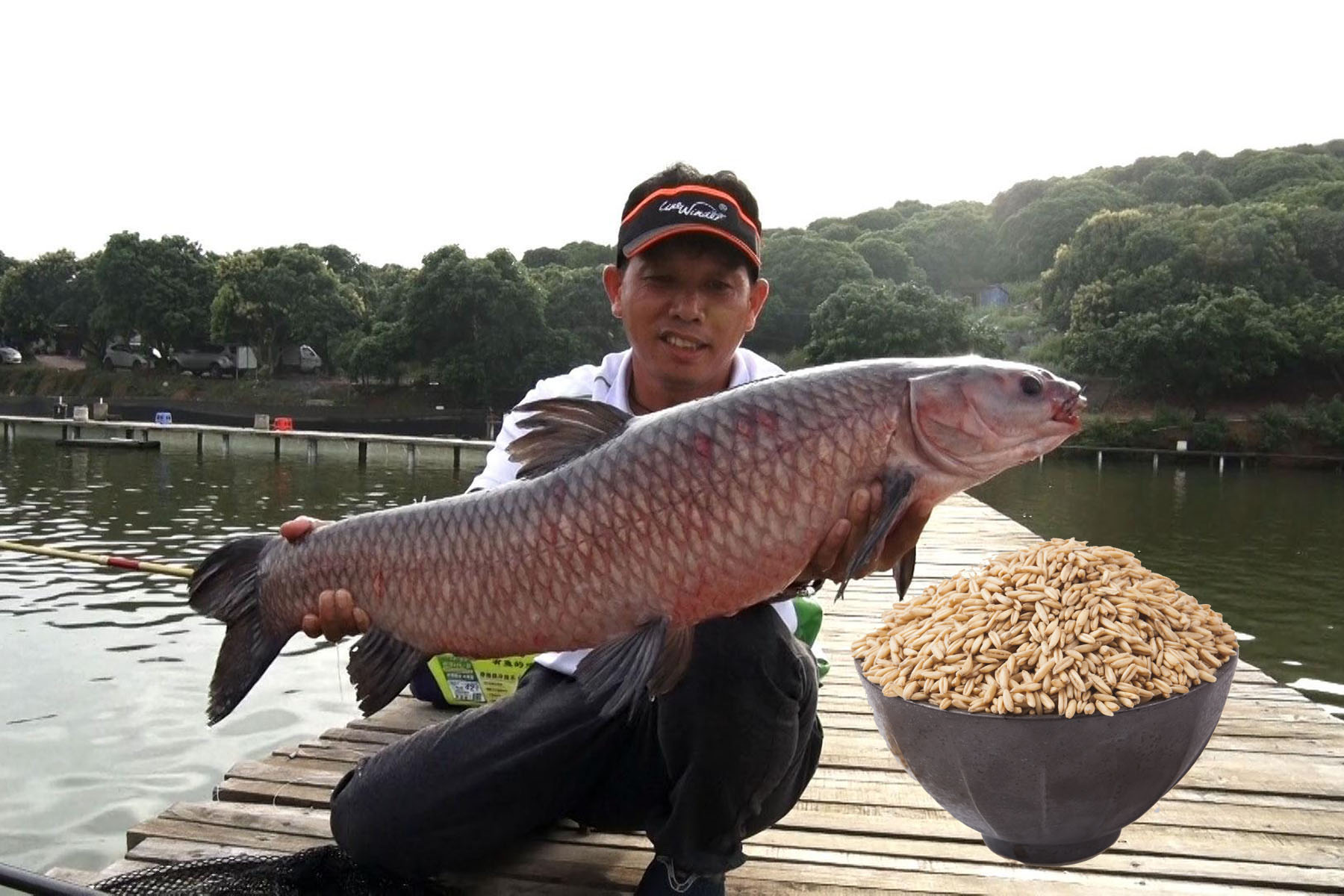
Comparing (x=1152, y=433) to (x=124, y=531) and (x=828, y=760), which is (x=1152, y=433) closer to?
(x=124, y=531)

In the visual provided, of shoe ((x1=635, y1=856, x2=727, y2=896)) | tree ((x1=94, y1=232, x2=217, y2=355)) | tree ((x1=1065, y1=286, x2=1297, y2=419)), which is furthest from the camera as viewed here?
tree ((x1=94, y1=232, x2=217, y2=355))

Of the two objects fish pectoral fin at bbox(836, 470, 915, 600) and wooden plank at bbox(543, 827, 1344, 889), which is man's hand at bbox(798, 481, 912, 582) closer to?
fish pectoral fin at bbox(836, 470, 915, 600)

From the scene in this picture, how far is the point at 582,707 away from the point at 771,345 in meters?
53.9

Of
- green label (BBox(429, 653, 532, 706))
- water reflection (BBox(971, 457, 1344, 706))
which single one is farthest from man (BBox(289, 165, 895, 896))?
water reflection (BBox(971, 457, 1344, 706))

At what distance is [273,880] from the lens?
8.80ft

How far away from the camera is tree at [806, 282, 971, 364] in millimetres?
42469

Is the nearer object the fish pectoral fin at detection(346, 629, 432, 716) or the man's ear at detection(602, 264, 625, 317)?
the fish pectoral fin at detection(346, 629, 432, 716)

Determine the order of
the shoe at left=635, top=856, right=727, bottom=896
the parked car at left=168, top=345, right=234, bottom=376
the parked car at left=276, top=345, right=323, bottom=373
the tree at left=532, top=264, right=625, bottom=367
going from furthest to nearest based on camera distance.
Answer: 1. the parked car at left=168, top=345, right=234, bottom=376
2. the parked car at left=276, top=345, right=323, bottom=373
3. the tree at left=532, top=264, right=625, bottom=367
4. the shoe at left=635, top=856, right=727, bottom=896

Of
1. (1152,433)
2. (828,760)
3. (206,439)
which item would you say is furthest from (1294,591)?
(206,439)

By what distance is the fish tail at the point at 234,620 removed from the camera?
8.48ft

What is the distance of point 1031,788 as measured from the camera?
87.1 inches

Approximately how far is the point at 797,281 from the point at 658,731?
5605cm

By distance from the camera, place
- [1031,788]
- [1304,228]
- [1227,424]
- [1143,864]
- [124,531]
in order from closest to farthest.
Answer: [1031,788]
[1143,864]
[124,531]
[1227,424]
[1304,228]

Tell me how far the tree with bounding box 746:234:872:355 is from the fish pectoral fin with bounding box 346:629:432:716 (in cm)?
5170
